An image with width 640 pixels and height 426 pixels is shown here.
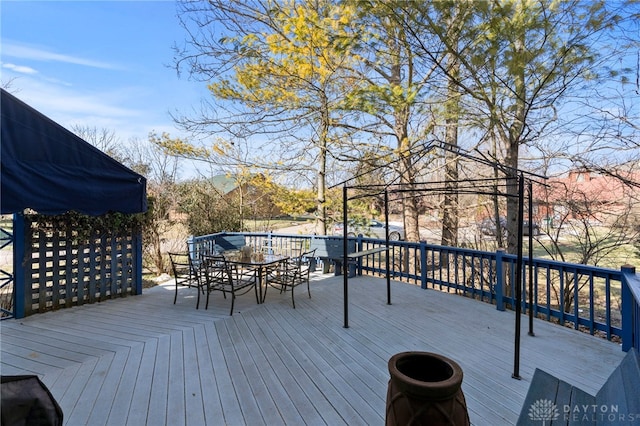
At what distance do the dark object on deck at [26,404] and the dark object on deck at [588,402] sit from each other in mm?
2006

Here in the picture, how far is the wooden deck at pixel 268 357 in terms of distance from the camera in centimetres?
222

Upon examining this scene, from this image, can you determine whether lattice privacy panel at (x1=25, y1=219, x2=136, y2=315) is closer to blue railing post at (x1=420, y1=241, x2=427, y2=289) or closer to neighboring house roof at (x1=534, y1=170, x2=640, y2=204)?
blue railing post at (x1=420, y1=241, x2=427, y2=289)

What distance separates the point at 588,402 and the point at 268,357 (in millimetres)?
2293

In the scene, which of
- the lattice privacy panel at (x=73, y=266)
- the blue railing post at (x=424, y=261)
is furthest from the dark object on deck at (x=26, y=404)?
the blue railing post at (x=424, y=261)

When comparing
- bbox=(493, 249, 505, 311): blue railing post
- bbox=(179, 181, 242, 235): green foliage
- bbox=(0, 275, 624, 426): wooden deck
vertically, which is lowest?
bbox=(0, 275, 624, 426): wooden deck

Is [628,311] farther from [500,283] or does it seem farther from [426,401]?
[426,401]

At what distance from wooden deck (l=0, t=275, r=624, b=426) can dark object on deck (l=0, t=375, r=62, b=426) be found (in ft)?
3.31

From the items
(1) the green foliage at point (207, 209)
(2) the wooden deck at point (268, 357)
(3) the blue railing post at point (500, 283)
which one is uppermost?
(1) the green foliage at point (207, 209)

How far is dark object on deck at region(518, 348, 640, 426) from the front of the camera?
47.9 inches

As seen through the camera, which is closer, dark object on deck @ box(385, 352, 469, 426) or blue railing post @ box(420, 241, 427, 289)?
dark object on deck @ box(385, 352, 469, 426)

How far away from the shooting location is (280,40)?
253 inches

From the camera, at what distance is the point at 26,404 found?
1.20 metres

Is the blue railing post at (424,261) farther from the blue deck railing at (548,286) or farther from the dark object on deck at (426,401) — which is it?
the dark object on deck at (426,401)

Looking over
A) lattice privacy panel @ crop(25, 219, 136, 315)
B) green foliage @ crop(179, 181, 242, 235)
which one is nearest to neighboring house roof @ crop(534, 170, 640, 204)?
lattice privacy panel @ crop(25, 219, 136, 315)
